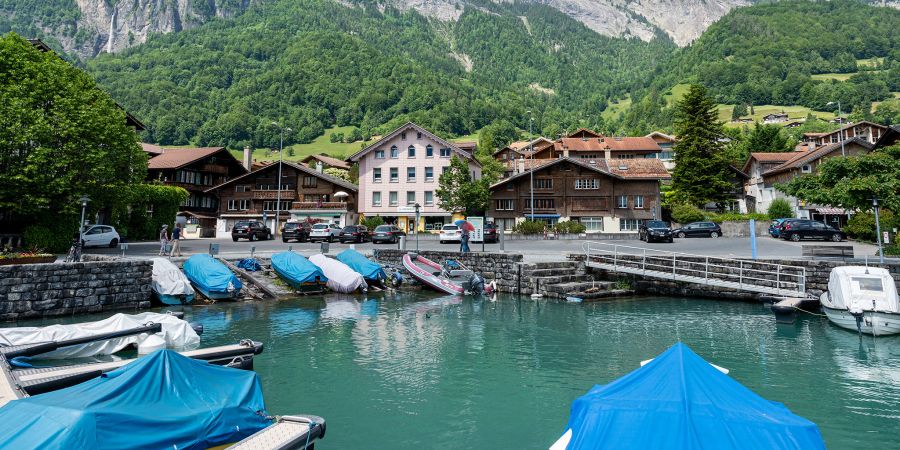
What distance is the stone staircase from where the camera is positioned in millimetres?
27969

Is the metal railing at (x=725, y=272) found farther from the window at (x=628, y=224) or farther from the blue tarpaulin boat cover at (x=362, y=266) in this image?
the window at (x=628, y=224)

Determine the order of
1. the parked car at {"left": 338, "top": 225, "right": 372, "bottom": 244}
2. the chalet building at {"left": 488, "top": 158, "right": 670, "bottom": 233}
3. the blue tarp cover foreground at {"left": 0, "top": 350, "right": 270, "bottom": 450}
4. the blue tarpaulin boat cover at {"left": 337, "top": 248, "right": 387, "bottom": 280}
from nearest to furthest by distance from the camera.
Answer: the blue tarp cover foreground at {"left": 0, "top": 350, "right": 270, "bottom": 450}
the blue tarpaulin boat cover at {"left": 337, "top": 248, "right": 387, "bottom": 280}
the parked car at {"left": 338, "top": 225, "right": 372, "bottom": 244}
the chalet building at {"left": 488, "top": 158, "right": 670, "bottom": 233}

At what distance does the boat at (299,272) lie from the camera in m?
28.2

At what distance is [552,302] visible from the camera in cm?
2702

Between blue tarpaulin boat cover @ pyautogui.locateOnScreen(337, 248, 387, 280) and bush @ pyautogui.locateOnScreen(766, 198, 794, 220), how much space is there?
51162 mm

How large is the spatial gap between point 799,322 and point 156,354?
23.8m

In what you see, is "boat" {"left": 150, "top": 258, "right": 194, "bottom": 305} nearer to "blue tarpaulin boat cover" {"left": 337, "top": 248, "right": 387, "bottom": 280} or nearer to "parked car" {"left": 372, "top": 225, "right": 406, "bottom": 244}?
"blue tarpaulin boat cover" {"left": 337, "top": 248, "right": 387, "bottom": 280}

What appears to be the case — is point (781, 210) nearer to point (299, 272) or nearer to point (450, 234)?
point (450, 234)

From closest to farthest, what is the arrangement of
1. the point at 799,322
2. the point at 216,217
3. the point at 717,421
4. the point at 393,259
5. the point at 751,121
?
the point at 717,421 < the point at 799,322 < the point at 393,259 < the point at 216,217 < the point at 751,121

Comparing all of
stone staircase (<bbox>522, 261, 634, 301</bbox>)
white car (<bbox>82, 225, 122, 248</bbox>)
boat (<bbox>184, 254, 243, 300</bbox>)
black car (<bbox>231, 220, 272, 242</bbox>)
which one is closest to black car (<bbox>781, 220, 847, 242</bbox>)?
stone staircase (<bbox>522, 261, 634, 301</bbox>)

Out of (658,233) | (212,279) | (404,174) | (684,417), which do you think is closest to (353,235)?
(404,174)

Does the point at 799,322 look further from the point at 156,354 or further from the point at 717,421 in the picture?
the point at 156,354

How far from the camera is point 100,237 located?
37625 millimetres

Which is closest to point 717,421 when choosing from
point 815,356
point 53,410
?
point 53,410
